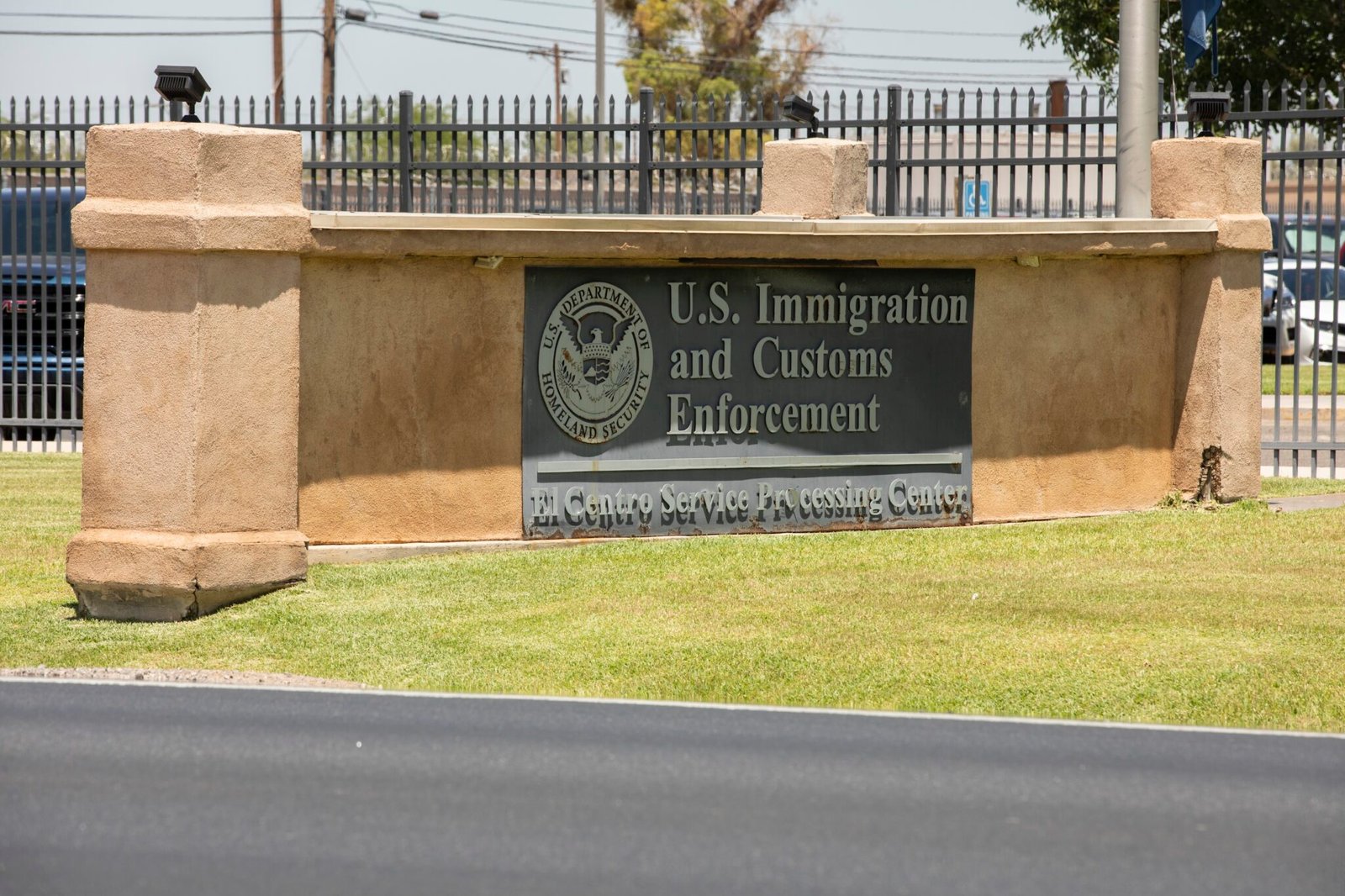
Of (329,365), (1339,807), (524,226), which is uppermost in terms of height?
(524,226)

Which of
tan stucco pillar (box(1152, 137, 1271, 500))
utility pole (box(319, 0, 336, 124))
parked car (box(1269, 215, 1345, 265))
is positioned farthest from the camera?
utility pole (box(319, 0, 336, 124))

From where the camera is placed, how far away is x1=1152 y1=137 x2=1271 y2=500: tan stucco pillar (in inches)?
419

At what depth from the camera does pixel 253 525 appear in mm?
8680

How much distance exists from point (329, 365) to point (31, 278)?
21.9ft

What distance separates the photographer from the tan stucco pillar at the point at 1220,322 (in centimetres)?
1065

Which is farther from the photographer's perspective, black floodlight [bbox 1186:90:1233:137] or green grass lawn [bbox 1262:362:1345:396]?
green grass lawn [bbox 1262:362:1345:396]

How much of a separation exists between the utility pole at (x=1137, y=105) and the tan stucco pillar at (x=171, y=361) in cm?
558

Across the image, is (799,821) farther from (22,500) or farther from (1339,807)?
(22,500)

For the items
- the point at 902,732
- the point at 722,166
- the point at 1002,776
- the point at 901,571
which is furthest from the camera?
the point at 722,166

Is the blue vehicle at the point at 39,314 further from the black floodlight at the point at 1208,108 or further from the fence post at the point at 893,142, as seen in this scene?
the black floodlight at the point at 1208,108

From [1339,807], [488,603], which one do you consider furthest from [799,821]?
[488,603]

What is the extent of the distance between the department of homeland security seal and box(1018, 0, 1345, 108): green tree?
15160 millimetres

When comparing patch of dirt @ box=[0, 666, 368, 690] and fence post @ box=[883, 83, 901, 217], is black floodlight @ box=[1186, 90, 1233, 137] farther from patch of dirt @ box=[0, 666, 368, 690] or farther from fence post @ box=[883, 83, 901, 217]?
patch of dirt @ box=[0, 666, 368, 690]

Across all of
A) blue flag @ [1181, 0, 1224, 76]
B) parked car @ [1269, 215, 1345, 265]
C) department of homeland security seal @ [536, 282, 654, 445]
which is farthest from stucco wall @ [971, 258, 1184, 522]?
blue flag @ [1181, 0, 1224, 76]
